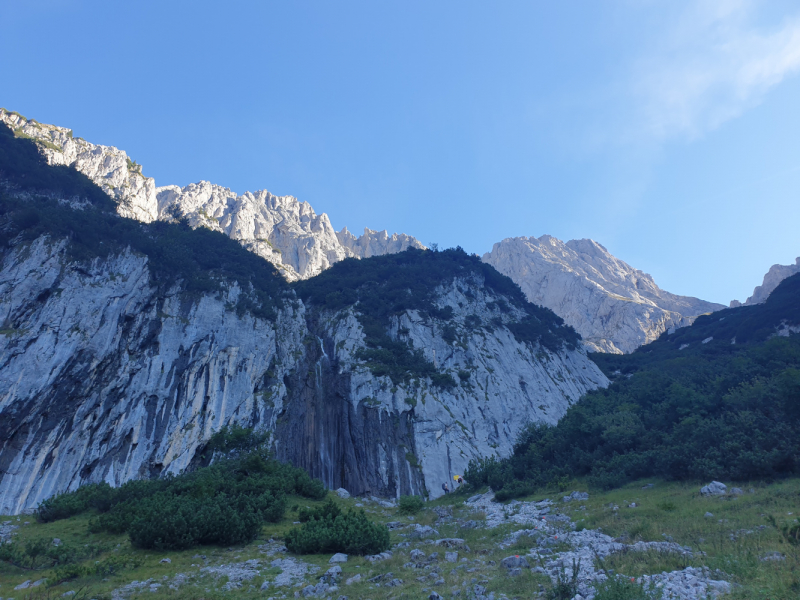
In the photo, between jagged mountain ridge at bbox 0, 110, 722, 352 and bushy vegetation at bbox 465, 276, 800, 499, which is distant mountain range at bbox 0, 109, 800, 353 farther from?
bushy vegetation at bbox 465, 276, 800, 499

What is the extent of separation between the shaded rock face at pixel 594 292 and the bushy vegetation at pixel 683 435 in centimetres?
5830

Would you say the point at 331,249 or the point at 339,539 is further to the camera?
the point at 331,249

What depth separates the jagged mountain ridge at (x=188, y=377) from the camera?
33.8 meters

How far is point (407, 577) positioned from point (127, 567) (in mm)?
7901

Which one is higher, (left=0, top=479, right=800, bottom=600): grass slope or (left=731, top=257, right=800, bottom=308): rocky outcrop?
(left=731, top=257, right=800, bottom=308): rocky outcrop

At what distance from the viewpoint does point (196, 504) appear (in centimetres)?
1572

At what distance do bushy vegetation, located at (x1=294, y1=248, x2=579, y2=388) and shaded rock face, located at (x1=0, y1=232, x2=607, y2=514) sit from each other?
2.19m

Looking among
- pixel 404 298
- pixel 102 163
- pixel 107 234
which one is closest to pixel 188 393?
pixel 107 234

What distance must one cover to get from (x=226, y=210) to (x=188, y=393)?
3288 inches

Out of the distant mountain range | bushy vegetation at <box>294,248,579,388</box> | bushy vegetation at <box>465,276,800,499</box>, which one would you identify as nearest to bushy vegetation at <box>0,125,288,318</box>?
bushy vegetation at <box>294,248,579,388</box>

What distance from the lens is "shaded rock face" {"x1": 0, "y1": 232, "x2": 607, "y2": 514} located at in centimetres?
3334

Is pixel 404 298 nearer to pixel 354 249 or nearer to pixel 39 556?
pixel 39 556

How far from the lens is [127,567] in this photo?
11836 mm

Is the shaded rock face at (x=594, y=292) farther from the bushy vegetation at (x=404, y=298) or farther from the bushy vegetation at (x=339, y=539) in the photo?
the bushy vegetation at (x=339, y=539)
